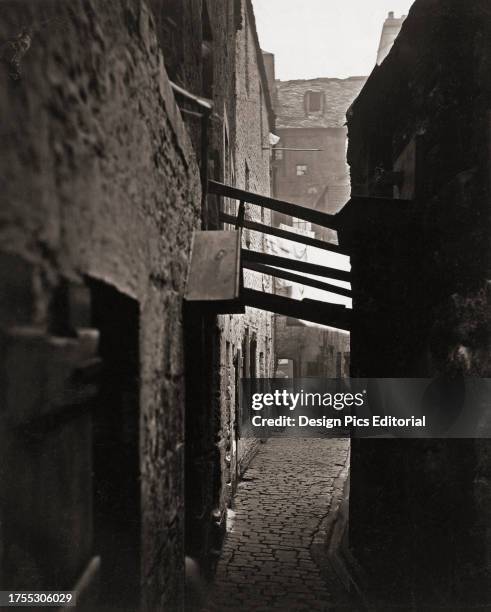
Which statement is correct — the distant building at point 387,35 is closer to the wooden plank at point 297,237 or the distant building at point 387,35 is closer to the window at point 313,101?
the window at point 313,101

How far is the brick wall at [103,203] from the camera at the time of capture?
1.27 m

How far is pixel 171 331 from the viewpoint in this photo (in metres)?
2.95

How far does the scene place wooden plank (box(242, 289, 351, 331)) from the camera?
4.51 meters

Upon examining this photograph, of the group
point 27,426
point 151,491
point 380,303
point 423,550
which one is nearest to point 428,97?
point 380,303

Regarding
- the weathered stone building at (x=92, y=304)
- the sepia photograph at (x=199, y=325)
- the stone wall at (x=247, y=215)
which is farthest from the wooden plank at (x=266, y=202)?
the stone wall at (x=247, y=215)

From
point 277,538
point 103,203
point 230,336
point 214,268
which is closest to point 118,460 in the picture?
point 103,203

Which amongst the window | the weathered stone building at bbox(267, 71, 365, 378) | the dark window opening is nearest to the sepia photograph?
the dark window opening

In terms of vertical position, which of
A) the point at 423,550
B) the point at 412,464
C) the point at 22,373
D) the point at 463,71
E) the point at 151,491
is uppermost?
the point at 463,71

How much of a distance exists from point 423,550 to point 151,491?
262 cm

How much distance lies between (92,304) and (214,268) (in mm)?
1613

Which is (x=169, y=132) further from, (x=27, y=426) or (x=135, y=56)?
(x=27, y=426)

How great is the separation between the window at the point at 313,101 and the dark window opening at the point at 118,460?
32.2 metres

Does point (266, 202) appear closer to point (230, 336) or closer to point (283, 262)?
point (283, 262)

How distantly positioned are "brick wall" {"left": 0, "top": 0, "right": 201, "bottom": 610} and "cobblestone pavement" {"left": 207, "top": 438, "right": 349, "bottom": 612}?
223cm
